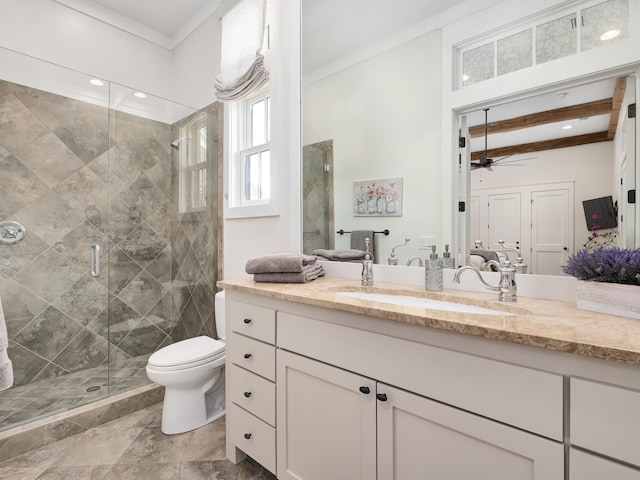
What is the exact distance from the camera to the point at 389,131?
1.57m

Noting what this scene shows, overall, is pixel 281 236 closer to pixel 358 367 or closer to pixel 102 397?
pixel 358 367

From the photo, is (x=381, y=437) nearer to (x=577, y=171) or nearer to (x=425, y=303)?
(x=425, y=303)

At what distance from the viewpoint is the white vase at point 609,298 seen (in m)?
0.86

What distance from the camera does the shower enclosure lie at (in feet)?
6.95

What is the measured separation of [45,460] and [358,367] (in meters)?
1.68

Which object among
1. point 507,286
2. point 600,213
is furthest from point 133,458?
point 600,213

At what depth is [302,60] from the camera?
191 cm

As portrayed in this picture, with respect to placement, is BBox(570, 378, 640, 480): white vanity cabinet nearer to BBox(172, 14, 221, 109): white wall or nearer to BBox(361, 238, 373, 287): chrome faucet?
BBox(361, 238, 373, 287): chrome faucet

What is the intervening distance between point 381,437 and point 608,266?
826mm

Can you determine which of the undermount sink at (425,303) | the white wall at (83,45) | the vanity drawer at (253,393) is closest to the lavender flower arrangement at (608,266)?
the undermount sink at (425,303)

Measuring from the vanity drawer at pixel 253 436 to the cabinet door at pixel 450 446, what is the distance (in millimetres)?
538

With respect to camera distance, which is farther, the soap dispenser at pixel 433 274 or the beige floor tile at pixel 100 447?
the beige floor tile at pixel 100 447

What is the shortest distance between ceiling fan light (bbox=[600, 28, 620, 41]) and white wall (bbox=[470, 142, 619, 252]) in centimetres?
33

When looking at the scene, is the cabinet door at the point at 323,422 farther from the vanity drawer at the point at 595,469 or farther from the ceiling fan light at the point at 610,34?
the ceiling fan light at the point at 610,34
